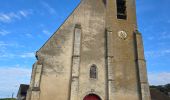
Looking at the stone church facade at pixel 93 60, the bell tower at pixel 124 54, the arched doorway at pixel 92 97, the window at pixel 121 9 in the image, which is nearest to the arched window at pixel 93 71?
the stone church facade at pixel 93 60

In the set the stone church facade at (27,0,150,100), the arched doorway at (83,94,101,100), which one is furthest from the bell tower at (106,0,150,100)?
the arched doorway at (83,94,101,100)

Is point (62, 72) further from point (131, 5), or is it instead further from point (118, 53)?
point (131, 5)

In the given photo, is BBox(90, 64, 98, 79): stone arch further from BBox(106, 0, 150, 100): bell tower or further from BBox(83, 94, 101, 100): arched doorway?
BBox(83, 94, 101, 100): arched doorway

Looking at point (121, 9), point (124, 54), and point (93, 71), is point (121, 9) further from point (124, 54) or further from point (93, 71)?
point (93, 71)

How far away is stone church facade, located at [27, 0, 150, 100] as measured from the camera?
15492 millimetres

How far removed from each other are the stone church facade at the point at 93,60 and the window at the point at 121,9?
10 cm

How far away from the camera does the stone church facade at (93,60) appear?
50.8 ft

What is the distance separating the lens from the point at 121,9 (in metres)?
20.4

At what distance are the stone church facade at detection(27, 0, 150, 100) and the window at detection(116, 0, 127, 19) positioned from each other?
10cm

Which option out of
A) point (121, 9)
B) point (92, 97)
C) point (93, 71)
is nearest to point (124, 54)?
point (93, 71)

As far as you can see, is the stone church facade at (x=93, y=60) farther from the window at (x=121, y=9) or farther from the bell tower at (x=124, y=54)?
the window at (x=121, y=9)

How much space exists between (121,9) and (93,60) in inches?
268

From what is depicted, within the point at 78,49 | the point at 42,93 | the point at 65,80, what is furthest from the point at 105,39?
the point at 42,93

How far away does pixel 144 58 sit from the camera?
18.0m
